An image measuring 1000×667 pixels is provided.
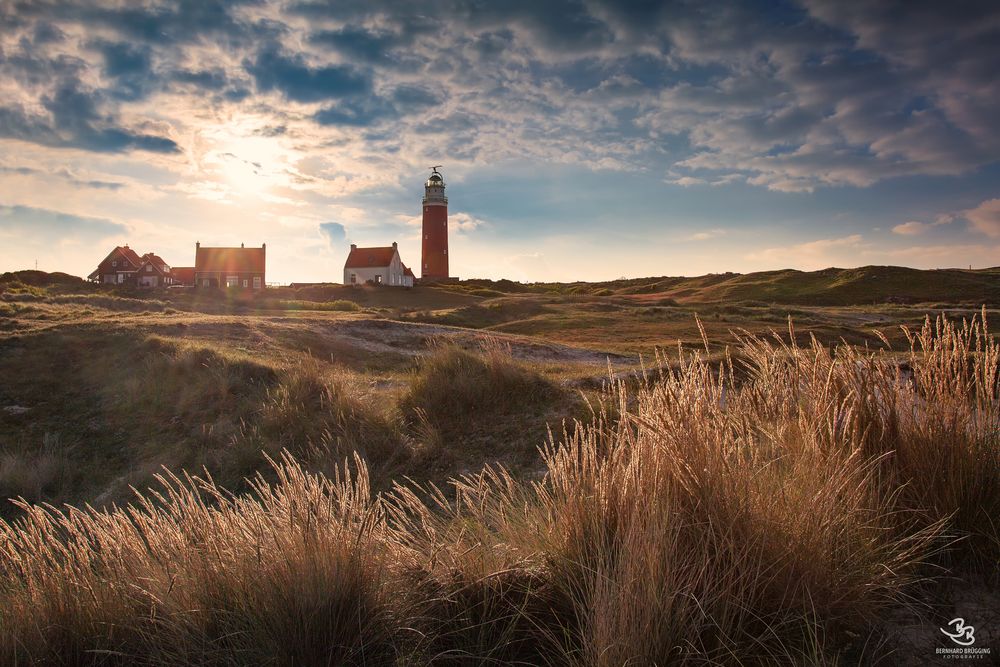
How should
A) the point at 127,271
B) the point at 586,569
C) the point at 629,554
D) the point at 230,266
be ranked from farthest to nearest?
the point at 127,271 < the point at 230,266 < the point at 586,569 < the point at 629,554

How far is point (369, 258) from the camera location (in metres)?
68.6

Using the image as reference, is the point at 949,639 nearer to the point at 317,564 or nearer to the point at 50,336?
the point at 317,564

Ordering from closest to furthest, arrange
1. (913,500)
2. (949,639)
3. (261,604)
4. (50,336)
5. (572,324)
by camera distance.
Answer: (949,639) < (261,604) < (913,500) < (50,336) < (572,324)

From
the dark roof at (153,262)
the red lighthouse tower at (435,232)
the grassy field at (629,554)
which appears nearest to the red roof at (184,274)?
the dark roof at (153,262)

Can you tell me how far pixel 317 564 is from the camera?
306 cm

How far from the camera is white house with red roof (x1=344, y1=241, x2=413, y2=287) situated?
67.1 metres

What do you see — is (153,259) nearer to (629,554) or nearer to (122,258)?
(122,258)

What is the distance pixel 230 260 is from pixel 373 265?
1500cm

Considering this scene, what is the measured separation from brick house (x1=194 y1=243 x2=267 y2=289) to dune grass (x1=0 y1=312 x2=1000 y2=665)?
65.3m

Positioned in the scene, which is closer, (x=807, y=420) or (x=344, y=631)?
(x=344, y=631)

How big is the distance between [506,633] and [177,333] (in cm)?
1630

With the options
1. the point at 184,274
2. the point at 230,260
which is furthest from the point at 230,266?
the point at 184,274

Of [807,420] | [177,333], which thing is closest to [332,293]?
[177,333]

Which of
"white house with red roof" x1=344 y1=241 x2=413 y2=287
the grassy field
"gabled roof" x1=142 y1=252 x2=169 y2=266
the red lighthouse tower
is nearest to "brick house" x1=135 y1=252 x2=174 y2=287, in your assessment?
"gabled roof" x1=142 y1=252 x2=169 y2=266
